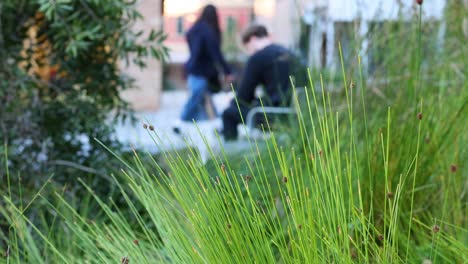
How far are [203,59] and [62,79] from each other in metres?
4.42

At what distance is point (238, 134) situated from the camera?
493cm

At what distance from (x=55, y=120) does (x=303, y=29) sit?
1.52m

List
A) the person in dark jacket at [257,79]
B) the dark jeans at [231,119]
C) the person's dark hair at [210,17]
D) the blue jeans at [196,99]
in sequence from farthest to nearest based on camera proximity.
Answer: the person's dark hair at [210,17], the blue jeans at [196,99], the dark jeans at [231,119], the person in dark jacket at [257,79]

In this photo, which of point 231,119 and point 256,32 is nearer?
point 231,119

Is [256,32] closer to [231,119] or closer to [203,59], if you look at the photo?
[231,119]

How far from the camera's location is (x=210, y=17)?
7.25 metres

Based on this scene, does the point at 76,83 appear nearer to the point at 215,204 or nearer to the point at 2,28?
the point at 2,28

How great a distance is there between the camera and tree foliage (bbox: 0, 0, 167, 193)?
9.11 feet

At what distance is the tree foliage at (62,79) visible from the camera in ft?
9.11

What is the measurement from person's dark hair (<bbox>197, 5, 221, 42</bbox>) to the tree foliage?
162 inches

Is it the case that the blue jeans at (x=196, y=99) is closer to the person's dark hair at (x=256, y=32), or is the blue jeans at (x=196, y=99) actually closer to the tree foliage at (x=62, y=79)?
the person's dark hair at (x=256, y=32)

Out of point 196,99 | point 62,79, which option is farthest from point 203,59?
point 62,79

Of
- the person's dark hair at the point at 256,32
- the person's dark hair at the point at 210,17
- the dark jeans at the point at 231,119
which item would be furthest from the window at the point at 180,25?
the dark jeans at the point at 231,119

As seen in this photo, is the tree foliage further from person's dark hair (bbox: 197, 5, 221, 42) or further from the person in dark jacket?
person's dark hair (bbox: 197, 5, 221, 42)
